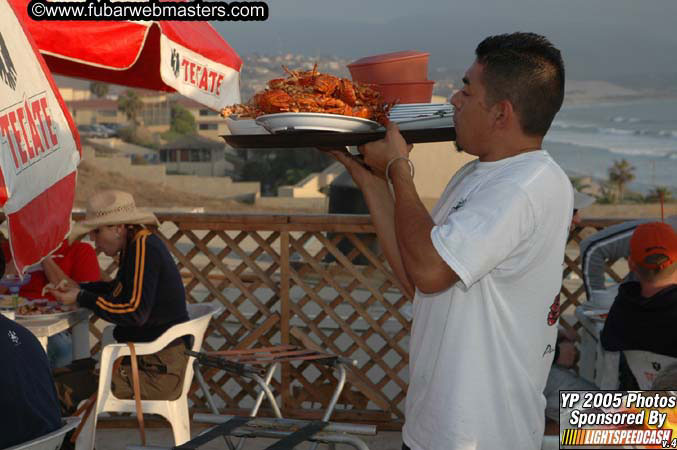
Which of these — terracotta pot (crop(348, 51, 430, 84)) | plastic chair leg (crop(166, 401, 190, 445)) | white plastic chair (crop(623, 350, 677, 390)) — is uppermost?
terracotta pot (crop(348, 51, 430, 84))

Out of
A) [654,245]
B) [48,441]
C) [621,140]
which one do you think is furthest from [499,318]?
[621,140]

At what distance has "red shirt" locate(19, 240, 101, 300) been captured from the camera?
4.44m

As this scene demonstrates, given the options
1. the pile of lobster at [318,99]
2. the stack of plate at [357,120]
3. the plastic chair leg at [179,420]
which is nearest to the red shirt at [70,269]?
the plastic chair leg at [179,420]

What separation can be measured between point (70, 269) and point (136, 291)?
37.3 inches

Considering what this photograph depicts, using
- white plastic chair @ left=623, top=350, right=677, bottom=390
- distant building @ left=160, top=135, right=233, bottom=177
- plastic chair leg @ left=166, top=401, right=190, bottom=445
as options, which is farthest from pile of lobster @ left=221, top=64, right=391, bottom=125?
distant building @ left=160, top=135, right=233, bottom=177

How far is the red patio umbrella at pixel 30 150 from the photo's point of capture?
2.21 meters

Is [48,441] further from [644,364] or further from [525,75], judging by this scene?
[644,364]

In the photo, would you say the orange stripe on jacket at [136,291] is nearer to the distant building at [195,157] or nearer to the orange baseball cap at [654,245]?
the orange baseball cap at [654,245]

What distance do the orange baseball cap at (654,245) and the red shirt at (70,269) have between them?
2648mm

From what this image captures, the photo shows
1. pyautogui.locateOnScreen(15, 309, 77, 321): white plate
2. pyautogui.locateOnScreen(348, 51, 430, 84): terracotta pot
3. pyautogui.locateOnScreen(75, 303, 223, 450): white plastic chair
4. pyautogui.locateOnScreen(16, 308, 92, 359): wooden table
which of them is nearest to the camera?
pyautogui.locateOnScreen(348, 51, 430, 84): terracotta pot

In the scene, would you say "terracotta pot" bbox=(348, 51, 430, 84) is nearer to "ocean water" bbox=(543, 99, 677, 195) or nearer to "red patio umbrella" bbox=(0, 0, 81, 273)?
"red patio umbrella" bbox=(0, 0, 81, 273)

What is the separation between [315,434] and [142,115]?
8633 cm

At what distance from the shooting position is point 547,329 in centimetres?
160

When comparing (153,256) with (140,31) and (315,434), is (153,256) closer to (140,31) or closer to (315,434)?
(140,31)
